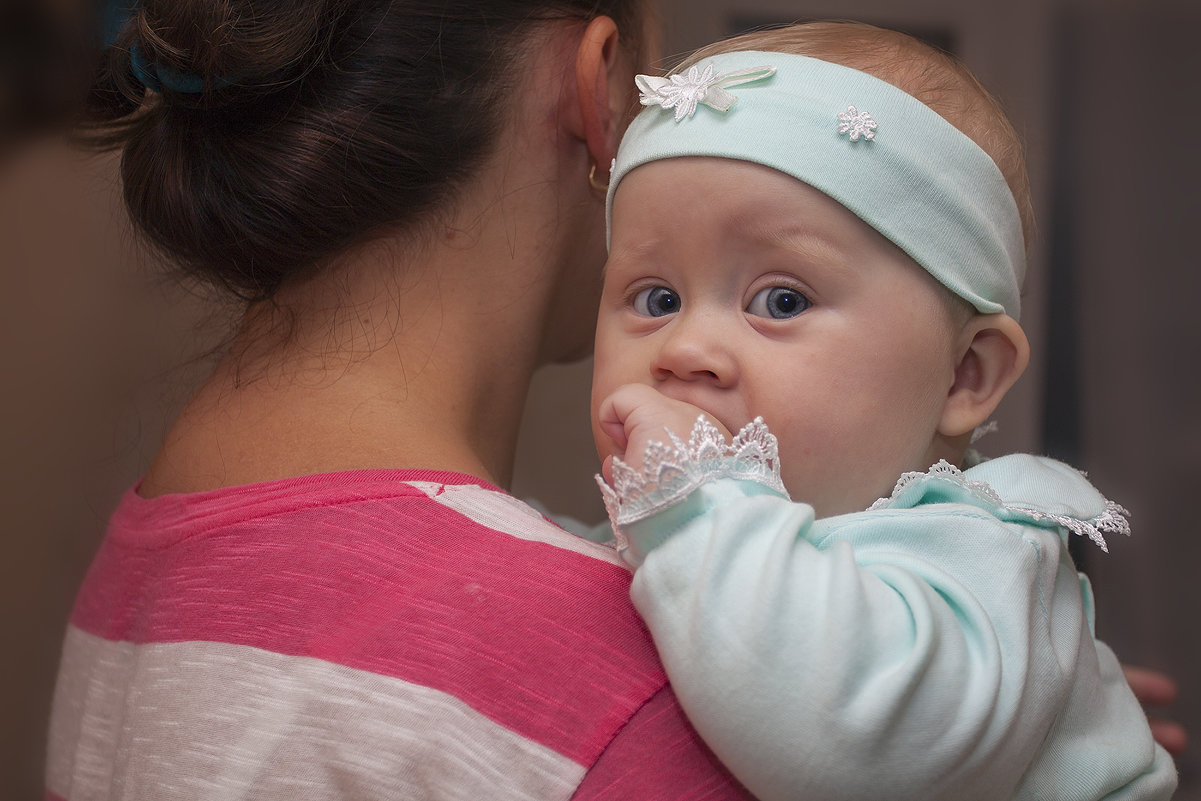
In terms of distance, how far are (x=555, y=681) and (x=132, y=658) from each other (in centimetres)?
40

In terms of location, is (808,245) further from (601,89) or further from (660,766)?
(660,766)

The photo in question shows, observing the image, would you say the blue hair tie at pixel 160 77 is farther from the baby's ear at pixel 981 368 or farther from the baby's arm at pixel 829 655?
the baby's ear at pixel 981 368

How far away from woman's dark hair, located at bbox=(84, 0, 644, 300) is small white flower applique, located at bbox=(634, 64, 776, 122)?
0.48 feet

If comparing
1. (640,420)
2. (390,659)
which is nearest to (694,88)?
(640,420)

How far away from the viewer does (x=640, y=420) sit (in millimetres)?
811

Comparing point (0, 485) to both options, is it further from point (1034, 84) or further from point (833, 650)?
point (1034, 84)

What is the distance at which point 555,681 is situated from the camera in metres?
0.71

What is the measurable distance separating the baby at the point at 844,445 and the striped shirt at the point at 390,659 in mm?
46

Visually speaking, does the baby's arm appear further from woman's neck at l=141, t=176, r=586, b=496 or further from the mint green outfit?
woman's neck at l=141, t=176, r=586, b=496

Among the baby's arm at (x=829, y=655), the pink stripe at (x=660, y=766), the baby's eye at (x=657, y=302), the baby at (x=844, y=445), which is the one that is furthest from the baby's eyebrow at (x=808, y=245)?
the pink stripe at (x=660, y=766)

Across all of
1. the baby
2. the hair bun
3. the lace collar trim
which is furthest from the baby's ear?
the hair bun

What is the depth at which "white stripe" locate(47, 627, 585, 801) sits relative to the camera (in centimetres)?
70

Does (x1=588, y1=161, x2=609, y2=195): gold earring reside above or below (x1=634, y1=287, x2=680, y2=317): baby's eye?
above

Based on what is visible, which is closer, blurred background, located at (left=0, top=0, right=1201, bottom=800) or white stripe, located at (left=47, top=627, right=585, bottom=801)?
white stripe, located at (left=47, top=627, right=585, bottom=801)
